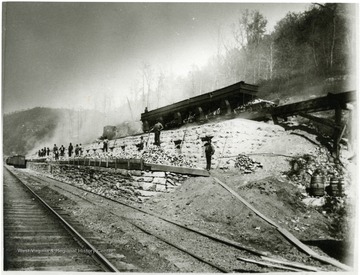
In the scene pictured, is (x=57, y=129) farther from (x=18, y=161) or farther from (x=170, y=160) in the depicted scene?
(x=170, y=160)

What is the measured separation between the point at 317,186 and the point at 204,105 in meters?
10.7

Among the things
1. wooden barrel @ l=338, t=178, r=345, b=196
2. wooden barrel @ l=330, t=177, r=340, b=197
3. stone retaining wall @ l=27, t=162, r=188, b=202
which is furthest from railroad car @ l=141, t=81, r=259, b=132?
wooden barrel @ l=338, t=178, r=345, b=196

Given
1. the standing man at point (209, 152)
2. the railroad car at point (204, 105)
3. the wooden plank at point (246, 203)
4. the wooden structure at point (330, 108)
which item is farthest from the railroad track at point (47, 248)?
the railroad car at point (204, 105)

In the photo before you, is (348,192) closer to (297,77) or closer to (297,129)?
(297,129)

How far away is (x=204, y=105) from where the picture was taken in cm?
1652

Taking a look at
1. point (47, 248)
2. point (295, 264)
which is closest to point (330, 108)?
point (295, 264)

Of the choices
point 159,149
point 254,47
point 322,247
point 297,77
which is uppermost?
point 254,47

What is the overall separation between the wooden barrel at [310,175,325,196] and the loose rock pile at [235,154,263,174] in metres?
2.09

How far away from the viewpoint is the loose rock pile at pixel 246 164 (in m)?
8.56

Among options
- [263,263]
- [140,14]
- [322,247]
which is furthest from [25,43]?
[322,247]

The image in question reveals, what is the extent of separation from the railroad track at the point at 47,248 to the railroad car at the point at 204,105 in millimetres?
10489

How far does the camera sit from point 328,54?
19.5m

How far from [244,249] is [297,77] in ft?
73.2

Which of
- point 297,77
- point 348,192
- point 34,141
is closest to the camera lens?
point 348,192
